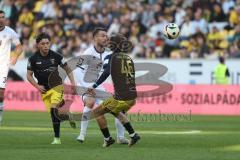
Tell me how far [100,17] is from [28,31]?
11.6 ft

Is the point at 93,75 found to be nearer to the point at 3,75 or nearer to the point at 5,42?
the point at 3,75

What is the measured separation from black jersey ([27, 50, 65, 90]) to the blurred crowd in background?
14.3 meters

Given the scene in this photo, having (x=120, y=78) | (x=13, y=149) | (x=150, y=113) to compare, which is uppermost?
(x=120, y=78)

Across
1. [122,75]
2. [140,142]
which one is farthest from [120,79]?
[140,142]

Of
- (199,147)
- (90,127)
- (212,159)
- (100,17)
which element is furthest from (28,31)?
(212,159)

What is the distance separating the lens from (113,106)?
1458 centimetres

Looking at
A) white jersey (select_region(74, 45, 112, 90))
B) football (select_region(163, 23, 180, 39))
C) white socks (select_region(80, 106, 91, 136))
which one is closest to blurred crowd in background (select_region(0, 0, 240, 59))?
football (select_region(163, 23, 180, 39))

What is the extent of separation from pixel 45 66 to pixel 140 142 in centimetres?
264

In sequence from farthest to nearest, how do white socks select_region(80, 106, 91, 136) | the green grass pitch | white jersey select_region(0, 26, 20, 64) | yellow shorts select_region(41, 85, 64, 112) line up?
white jersey select_region(0, 26, 20, 64) → white socks select_region(80, 106, 91, 136) → yellow shorts select_region(41, 85, 64, 112) → the green grass pitch

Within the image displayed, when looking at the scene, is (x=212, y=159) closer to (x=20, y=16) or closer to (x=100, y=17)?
(x=100, y=17)

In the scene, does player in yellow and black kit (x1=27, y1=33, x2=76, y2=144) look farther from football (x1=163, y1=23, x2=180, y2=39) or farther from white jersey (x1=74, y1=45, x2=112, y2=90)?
football (x1=163, y1=23, x2=180, y2=39)

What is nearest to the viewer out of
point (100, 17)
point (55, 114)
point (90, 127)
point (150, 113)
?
point (55, 114)

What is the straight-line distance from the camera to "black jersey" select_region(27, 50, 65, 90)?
52.8 feet

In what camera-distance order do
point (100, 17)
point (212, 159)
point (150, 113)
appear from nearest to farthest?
1. point (212, 159)
2. point (150, 113)
3. point (100, 17)
